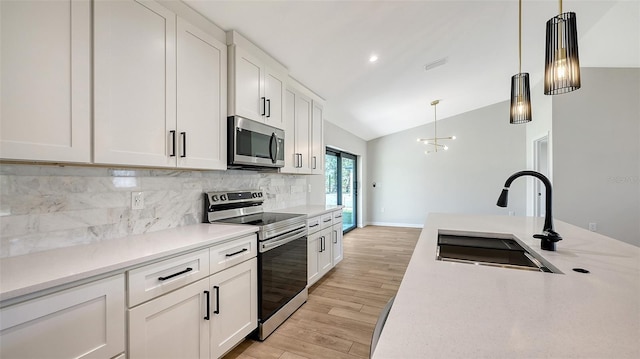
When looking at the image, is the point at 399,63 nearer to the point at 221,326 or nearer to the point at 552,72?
the point at 552,72

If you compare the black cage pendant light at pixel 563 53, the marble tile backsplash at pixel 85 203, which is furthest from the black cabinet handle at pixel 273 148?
the black cage pendant light at pixel 563 53

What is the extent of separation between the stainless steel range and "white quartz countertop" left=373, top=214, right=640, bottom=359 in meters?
1.27

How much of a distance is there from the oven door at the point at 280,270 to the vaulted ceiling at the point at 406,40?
1722mm

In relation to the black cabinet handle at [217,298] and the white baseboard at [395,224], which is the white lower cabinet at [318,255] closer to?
the black cabinet handle at [217,298]

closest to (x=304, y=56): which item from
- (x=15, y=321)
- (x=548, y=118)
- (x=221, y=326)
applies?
(x=221, y=326)

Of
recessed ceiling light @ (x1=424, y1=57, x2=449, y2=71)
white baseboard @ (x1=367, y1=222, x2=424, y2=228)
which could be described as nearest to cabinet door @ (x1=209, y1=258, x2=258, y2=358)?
recessed ceiling light @ (x1=424, y1=57, x2=449, y2=71)

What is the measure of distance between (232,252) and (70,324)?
85 cm

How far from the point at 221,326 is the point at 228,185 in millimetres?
1233

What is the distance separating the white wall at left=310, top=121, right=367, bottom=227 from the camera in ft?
14.9

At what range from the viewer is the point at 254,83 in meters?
2.35

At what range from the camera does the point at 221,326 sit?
1702mm

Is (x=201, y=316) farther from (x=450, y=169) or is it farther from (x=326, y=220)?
(x=450, y=169)

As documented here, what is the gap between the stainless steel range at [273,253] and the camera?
2.05 m

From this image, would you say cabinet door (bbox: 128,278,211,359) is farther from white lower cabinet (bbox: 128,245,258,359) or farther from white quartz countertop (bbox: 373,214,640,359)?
white quartz countertop (bbox: 373,214,640,359)
